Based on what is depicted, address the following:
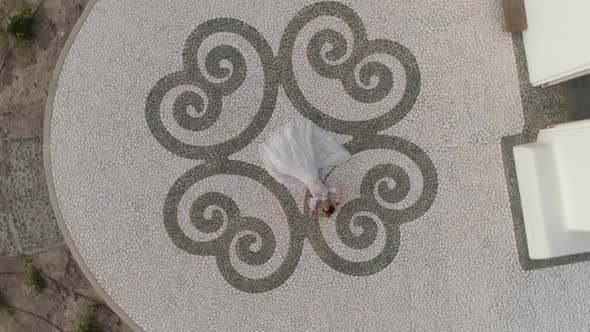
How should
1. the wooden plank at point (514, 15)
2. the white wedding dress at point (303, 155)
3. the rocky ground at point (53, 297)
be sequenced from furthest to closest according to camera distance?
the rocky ground at point (53, 297) → the wooden plank at point (514, 15) → the white wedding dress at point (303, 155)

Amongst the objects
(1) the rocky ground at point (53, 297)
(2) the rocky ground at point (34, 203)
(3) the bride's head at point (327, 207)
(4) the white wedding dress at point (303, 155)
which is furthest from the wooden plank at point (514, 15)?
(1) the rocky ground at point (53, 297)

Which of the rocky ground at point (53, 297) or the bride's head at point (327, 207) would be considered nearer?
the bride's head at point (327, 207)

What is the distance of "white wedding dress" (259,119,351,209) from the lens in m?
2.57

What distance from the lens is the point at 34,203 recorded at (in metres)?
2.85

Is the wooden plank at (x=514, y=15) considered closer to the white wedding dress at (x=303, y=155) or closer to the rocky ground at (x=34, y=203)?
the white wedding dress at (x=303, y=155)

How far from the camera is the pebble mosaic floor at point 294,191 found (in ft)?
8.89

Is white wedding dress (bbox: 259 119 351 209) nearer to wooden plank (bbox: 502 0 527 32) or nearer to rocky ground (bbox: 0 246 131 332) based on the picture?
wooden plank (bbox: 502 0 527 32)

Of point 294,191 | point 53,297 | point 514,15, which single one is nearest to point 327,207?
point 294,191

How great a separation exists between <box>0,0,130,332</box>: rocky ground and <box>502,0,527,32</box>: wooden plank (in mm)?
2308

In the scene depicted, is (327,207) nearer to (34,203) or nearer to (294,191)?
(294,191)

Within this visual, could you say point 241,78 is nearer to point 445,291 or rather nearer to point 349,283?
point 349,283

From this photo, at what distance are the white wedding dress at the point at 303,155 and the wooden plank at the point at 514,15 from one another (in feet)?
3.63

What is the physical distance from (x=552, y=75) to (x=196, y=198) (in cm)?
192

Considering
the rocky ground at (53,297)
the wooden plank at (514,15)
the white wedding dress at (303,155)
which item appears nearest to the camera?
the white wedding dress at (303,155)
